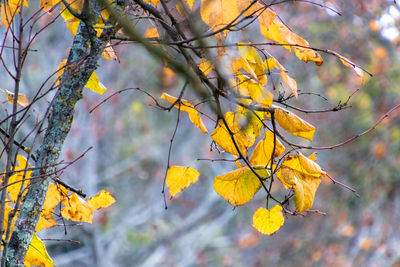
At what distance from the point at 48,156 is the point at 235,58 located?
1.84 feet

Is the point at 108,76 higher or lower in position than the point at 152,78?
lower

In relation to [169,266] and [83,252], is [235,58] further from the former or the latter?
[169,266]

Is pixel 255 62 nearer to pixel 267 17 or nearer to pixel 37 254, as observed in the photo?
pixel 267 17

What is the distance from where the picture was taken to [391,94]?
21.3ft

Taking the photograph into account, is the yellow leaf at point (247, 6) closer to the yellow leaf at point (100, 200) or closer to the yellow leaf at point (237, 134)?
the yellow leaf at point (237, 134)

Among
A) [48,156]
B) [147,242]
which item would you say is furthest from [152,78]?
[48,156]

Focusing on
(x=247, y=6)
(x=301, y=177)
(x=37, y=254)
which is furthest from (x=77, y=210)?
(x=247, y=6)

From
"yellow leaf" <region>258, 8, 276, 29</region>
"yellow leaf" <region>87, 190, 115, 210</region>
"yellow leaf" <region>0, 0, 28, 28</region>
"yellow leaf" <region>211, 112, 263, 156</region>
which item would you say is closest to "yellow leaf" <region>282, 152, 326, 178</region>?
"yellow leaf" <region>211, 112, 263, 156</region>

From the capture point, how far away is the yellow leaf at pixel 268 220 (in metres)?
1.35

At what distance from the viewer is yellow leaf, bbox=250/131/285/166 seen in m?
1.35

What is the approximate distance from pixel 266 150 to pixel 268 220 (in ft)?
0.67

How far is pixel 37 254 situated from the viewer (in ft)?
4.16

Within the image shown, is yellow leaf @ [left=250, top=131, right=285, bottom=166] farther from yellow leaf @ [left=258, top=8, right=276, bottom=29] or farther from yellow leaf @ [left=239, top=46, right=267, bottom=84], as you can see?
yellow leaf @ [left=258, top=8, right=276, bottom=29]

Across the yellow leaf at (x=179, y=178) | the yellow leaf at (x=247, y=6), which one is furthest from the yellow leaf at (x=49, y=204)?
the yellow leaf at (x=247, y=6)
